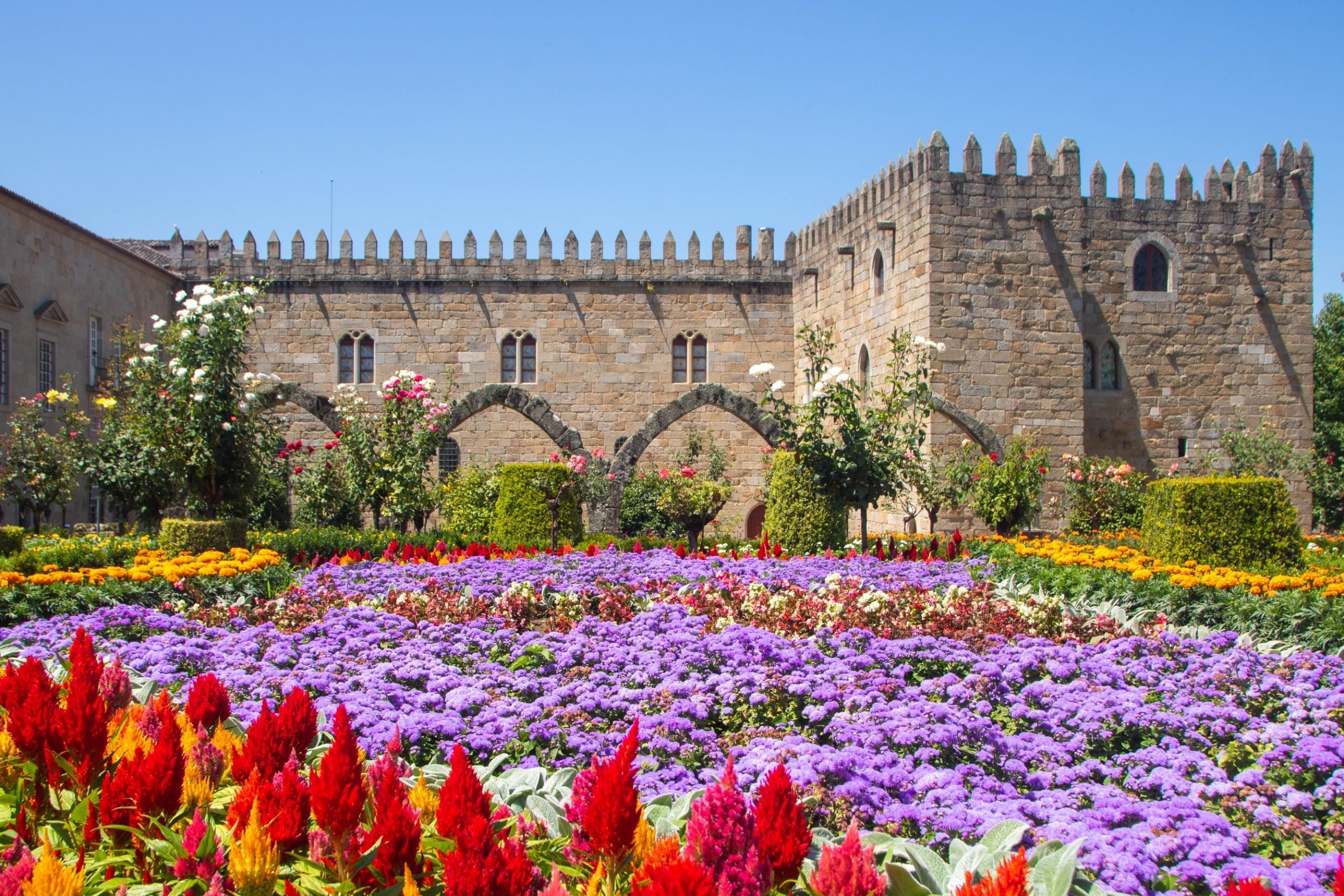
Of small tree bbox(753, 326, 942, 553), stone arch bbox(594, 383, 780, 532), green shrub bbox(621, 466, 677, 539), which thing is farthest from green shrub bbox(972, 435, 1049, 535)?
green shrub bbox(621, 466, 677, 539)

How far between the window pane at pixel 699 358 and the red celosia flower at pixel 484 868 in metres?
19.4

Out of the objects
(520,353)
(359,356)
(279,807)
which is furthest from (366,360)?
(279,807)

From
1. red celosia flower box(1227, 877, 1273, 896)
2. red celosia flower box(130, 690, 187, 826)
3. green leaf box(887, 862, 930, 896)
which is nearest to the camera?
red celosia flower box(1227, 877, 1273, 896)

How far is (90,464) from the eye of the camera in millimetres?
14625

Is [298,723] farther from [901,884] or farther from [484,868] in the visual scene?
[901,884]

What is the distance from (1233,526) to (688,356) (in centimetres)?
1364

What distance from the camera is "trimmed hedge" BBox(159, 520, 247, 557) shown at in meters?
9.54

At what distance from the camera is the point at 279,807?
2068mm

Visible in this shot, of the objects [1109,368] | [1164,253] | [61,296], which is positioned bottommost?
[1109,368]

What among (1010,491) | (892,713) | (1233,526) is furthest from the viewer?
(1010,491)

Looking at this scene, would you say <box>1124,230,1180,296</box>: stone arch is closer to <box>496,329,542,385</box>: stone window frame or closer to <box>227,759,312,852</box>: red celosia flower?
<box>496,329,542,385</box>: stone window frame

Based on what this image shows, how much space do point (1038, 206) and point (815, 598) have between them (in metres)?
11.2

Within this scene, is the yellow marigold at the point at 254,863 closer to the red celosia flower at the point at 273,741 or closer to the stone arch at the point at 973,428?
the red celosia flower at the point at 273,741

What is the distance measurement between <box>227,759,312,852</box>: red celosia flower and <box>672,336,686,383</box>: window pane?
62.3ft
